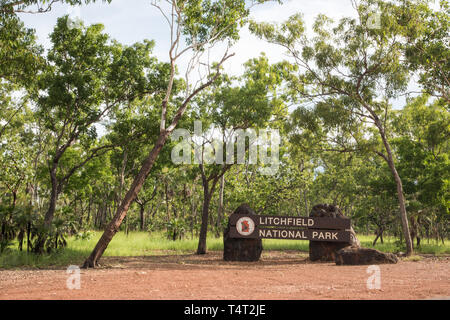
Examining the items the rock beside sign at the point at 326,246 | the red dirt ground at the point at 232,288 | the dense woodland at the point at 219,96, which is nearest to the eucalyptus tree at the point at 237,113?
the dense woodland at the point at 219,96

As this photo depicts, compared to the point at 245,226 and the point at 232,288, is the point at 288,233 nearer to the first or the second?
the point at 245,226

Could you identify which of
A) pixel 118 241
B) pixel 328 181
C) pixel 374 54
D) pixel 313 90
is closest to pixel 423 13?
pixel 374 54

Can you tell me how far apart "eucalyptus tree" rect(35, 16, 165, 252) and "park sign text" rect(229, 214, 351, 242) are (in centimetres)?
727

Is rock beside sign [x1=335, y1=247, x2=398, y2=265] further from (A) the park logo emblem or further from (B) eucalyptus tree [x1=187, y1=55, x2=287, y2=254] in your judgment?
(B) eucalyptus tree [x1=187, y1=55, x2=287, y2=254]

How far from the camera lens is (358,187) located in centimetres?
3275

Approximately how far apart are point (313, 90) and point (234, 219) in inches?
341

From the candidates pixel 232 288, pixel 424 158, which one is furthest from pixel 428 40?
pixel 232 288

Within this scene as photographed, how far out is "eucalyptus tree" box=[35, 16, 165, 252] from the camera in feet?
52.3

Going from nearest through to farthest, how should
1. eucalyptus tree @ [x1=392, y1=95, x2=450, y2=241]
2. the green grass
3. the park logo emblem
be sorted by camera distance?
the green grass → the park logo emblem → eucalyptus tree @ [x1=392, y1=95, x2=450, y2=241]

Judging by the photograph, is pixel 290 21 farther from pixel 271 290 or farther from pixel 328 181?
pixel 328 181

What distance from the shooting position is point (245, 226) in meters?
15.1

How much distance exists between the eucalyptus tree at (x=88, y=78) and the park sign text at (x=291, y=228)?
7271mm

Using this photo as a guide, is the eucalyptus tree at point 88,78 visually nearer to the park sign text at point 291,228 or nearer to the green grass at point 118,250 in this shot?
the green grass at point 118,250

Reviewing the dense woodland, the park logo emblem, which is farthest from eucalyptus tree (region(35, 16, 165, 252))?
the park logo emblem
